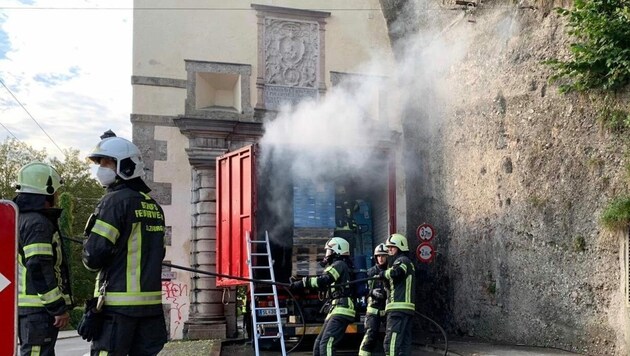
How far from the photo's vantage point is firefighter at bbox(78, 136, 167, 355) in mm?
4117

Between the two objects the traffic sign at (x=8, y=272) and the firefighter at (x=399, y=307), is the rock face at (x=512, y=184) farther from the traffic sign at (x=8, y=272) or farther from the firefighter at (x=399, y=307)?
the traffic sign at (x=8, y=272)

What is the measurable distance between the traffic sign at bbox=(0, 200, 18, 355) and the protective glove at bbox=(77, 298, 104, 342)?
102cm

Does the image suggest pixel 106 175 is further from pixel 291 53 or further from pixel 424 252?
pixel 291 53

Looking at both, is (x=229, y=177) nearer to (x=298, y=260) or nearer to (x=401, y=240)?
(x=298, y=260)

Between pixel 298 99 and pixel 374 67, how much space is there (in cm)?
198

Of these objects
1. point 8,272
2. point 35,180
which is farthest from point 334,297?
point 8,272

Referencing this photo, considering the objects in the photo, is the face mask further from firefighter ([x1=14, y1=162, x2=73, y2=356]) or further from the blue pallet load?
the blue pallet load

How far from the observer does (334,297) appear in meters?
8.41

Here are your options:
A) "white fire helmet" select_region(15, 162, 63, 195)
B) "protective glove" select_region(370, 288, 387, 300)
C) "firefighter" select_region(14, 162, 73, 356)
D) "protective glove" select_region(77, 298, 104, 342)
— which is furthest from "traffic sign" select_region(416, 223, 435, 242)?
"protective glove" select_region(77, 298, 104, 342)

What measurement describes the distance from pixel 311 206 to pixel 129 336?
761 centimetres

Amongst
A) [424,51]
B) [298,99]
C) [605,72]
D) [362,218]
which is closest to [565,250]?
[605,72]

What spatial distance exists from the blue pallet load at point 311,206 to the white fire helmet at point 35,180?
661 cm

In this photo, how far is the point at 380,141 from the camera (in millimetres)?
14570

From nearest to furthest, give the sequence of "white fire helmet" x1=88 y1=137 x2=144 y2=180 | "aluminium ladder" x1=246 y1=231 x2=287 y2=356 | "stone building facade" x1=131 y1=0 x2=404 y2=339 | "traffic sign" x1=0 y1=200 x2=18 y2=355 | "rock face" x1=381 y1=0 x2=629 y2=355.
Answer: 1. "traffic sign" x1=0 y1=200 x2=18 y2=355
2. "white fire helmet" x1=88 y1=137 x2=144 y2=180
3. "rock face" x1=381 y1=0 x2=629 y2=355
4. "aluminium ladder" x1=246 y1=231 x2=287 y2=356
5. "stone building facade" x1=131 y1=0 x2=404 y2=339
